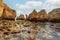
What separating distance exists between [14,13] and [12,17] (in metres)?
2.38

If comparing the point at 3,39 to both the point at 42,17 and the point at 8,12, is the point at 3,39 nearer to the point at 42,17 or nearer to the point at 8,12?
the point at 8,12

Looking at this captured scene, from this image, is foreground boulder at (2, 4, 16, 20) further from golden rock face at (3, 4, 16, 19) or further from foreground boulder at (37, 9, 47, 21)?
foreground boulder at (37, 9, 47, 21)

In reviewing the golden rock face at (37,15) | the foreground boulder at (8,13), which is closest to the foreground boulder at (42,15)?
the golden rock face at (37,15)

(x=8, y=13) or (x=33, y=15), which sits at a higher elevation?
(x=8, y=13)

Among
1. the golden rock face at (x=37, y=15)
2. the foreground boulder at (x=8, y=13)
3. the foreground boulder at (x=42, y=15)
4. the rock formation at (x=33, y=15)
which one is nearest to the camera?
the foreground boulder at (x=8, y=13)

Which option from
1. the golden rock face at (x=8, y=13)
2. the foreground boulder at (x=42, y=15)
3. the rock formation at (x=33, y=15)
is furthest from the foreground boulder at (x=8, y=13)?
the foreground boulder at (x=42, y=15)

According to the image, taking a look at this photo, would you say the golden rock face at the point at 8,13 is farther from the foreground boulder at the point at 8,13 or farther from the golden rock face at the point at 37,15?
the golden rock face at the point at 37,15

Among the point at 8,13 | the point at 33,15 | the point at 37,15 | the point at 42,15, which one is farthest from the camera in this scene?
the point at 42,15

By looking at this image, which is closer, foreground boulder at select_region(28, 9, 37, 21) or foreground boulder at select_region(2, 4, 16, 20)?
foreground boulder at select_region(2, 4, 16, 20)

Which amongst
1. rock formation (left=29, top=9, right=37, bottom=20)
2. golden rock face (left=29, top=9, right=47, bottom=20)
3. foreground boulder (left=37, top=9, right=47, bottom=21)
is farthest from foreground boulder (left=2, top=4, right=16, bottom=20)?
foreground boulder (left=37, top=9, right=47, bottom=21)

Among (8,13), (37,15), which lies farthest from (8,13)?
(37,15)

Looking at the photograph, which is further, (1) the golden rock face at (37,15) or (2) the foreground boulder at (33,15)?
(1) the golden rock face at (37,15)

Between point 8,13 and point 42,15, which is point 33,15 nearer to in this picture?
point 42,15

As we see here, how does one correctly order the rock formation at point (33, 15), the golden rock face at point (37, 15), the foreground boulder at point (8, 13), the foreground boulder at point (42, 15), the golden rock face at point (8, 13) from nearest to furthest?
the foreground boulder at point (8, 13) < the golden rock face at point (8, 13) < the rock formation at point (33, 15) < the golden rock face at point (37, 15) < the foreground boulder at point (42, 15)
